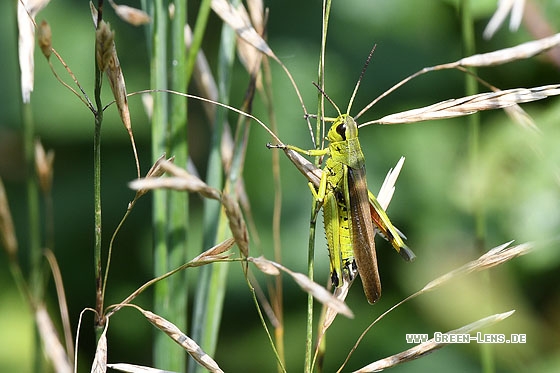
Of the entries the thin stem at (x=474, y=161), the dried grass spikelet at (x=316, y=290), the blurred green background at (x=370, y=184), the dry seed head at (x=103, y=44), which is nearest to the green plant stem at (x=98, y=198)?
the dry seed head at (x=103, y=44)

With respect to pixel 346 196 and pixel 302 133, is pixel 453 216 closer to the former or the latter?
pixel 302 133

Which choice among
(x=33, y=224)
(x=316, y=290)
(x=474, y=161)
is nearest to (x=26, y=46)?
(x=33, y=224)

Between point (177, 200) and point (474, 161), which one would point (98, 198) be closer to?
point (177, 200)

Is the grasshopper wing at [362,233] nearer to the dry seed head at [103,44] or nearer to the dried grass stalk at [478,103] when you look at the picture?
the dried grass stalk at [478,103]

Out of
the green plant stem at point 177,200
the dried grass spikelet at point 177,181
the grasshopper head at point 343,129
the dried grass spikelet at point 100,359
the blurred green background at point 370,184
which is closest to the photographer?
the dried grass spikelet at point 177,181

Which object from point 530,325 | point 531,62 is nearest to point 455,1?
point 531,62

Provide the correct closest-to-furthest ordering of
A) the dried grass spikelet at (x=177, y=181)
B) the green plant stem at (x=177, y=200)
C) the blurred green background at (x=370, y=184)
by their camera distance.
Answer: the dried grass spikelet at (x=177, y=181)
the green plant stem at (x=177, y=200)
the blurred green background at (x=370, y=184)

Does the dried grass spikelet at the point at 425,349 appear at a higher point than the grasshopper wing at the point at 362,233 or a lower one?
lower
